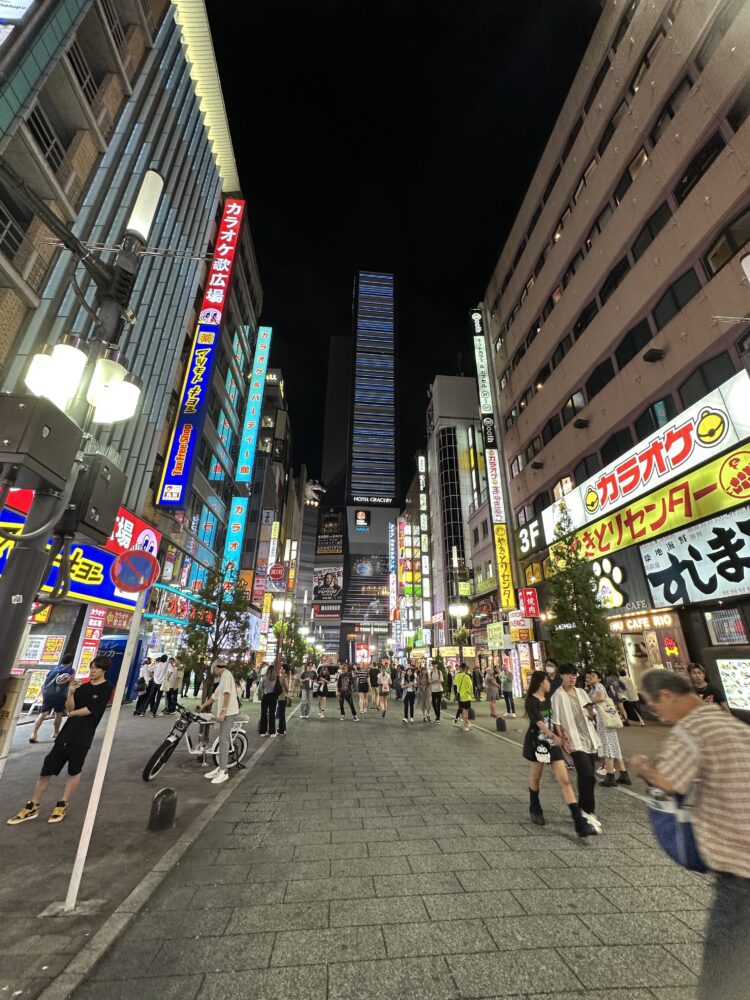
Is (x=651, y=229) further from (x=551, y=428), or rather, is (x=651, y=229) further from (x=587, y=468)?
(x=551, y=428)

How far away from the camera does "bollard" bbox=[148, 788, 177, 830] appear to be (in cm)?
527

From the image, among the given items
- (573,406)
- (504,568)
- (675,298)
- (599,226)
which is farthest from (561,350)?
(504,568)

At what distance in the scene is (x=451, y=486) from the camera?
54250mm

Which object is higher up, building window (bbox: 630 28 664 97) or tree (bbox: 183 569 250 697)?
building window (bbox: 630 28 664 97)

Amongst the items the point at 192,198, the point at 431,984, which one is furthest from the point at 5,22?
the point at 431,984

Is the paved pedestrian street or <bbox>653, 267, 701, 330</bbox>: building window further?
<bbox>653, 267, 701, 330</bbox>: building window

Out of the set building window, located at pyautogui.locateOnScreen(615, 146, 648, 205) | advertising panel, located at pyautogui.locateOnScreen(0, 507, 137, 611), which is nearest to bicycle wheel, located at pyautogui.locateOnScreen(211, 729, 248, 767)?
advertising panel, located at pyautogui.locateOnScreen(0, 507, 137, 611)

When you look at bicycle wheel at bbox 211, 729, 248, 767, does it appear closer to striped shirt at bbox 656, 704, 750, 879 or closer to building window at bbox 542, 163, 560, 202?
striped shirt at bbox 656, 704, 750, 879

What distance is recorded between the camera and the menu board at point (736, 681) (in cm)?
1191

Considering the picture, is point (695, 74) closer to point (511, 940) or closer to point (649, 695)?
point (649, 695)

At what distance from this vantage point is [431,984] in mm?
2713

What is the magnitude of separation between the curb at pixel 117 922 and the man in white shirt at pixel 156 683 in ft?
38.8

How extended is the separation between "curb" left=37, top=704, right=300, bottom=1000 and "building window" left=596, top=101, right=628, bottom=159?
29398 mm

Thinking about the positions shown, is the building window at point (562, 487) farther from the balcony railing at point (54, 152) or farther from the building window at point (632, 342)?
the balcony railing at point (54, 152)
